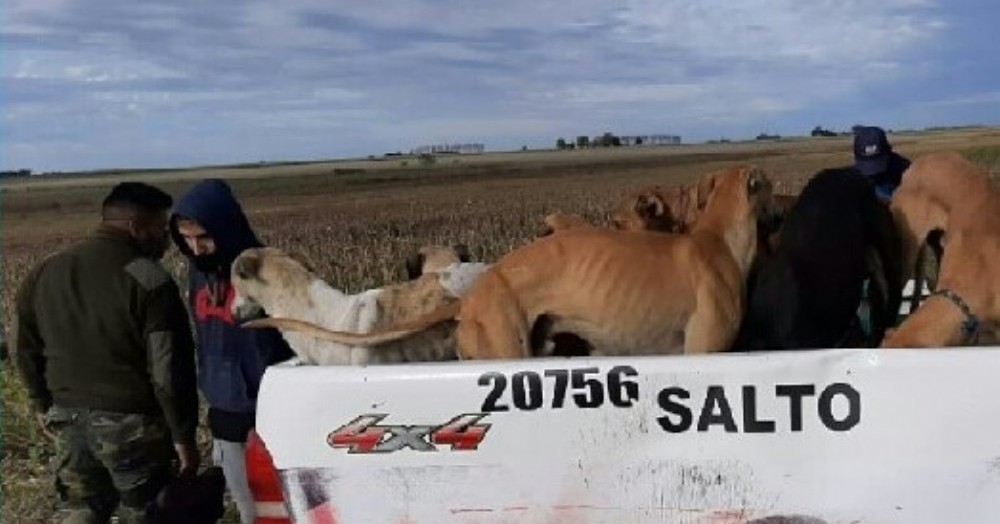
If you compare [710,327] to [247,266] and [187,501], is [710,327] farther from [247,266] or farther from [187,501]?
[187,501]

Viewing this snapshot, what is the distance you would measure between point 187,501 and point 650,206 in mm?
2280

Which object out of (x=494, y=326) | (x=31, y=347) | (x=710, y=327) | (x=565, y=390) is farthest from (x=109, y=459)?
(x=565, y=390)

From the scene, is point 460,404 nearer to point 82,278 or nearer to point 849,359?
point 849,359

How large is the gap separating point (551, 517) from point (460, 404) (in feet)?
1.06

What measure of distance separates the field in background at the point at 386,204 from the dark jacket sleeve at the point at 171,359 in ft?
8.38

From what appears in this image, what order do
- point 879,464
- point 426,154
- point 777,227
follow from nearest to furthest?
point 879,464
point 777,227
point 426,154

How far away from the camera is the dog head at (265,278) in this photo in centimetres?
464

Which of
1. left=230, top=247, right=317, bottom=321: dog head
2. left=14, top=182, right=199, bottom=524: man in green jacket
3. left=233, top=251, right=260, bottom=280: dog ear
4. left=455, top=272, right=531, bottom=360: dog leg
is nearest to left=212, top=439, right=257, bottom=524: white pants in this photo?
left=14, top=182, right=199, bottom=524: man in green jacket

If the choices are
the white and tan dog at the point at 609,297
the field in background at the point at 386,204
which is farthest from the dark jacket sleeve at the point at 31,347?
the white and tan dog at the point at 609,297

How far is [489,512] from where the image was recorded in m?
2.72

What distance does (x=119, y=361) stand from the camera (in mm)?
5336

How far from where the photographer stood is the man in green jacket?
207 inches

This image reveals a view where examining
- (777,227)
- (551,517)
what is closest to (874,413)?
(551,517)

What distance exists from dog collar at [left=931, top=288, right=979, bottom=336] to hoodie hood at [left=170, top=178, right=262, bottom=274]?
9.83ft
